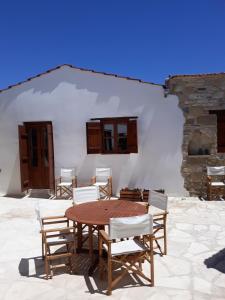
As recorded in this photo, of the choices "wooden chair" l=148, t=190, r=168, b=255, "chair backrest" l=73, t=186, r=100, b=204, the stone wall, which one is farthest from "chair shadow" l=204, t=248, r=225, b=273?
the stone wall

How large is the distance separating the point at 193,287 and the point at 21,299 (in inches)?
86.6

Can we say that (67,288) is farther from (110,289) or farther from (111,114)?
(111,114)

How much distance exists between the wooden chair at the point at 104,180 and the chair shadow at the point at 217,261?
475cm

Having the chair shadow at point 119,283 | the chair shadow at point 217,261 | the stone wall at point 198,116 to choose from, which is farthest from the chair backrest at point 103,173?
the chair shadow at point 119,283

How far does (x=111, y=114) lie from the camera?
9.38m

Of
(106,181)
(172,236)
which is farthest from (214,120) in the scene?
(172,236)

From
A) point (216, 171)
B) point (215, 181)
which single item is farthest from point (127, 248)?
point (215, 181)

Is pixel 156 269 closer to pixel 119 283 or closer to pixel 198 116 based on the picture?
pixel 119 283

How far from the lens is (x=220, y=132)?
895 cm

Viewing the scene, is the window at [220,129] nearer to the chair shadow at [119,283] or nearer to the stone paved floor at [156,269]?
the stone paved floor at [156,269]

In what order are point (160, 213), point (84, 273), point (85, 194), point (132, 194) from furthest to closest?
point (132, 194) → point (85, 194) → point (160, 213) → point (84, 273)

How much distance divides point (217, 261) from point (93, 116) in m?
6.08

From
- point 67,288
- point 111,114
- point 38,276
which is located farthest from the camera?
point 111,114

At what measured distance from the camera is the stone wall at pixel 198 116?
881 centimetres
